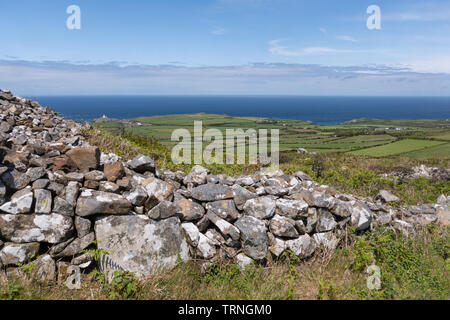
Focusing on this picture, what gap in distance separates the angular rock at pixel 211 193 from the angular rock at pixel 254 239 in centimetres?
65

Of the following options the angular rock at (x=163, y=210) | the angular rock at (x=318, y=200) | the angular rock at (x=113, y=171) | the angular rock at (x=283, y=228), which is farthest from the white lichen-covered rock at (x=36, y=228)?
the angular rock at (x=318, y=200)

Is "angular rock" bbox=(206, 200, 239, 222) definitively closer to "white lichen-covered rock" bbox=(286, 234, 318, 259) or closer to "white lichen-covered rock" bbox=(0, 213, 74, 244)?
"white lichen-covered rock" bbox=(286, 234, 318, 259)

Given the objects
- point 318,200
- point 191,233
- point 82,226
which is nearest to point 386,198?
point 318,200

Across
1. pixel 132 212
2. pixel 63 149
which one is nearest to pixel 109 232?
pixel 132 212

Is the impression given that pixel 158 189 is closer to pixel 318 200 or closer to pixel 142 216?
pixel 142 216

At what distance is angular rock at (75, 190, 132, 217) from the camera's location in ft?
14.4

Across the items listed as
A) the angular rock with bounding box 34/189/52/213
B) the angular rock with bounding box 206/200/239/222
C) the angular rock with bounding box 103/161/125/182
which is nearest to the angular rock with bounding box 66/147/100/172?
the angular rock with bounding box 103/161/125/182

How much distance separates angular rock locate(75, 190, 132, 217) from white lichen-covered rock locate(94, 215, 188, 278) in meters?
0.15

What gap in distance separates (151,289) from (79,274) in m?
1.18

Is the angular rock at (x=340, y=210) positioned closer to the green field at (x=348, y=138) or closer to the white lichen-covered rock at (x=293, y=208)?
the white lichen-covered rock at (x=293, y=208)

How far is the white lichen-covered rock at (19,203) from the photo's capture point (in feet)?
13.5

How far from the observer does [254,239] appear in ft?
16.5

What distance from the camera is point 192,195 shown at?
17.9 ft
